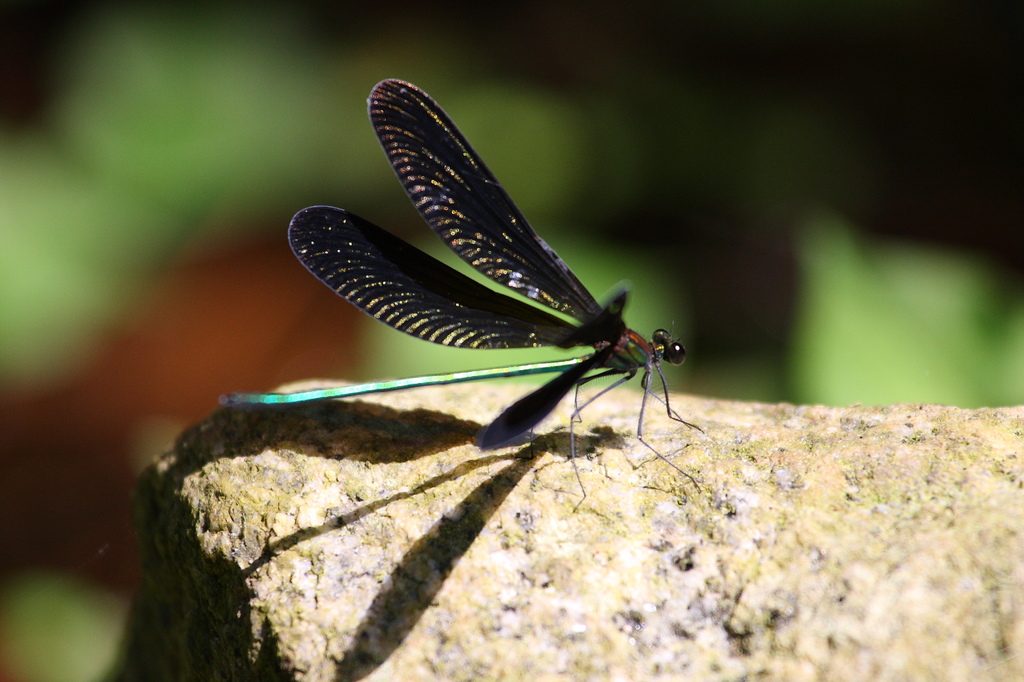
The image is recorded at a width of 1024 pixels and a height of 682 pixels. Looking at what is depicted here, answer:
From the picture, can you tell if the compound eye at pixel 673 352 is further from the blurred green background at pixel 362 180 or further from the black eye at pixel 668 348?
the blurred green background at pixel 362 180

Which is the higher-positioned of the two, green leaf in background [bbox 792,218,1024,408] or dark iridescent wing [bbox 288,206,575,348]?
green leaf in background [bbox 792,218,1024,408]

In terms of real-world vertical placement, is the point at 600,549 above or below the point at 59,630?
above

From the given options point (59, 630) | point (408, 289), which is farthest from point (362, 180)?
point (408, 289)

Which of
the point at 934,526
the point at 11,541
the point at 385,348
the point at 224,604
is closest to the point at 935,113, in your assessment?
the point at 385,348

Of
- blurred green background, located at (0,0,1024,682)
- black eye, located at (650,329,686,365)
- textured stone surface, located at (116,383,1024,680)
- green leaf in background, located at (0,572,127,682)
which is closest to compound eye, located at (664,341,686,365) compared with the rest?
black eye, located at (650,329,686,365)

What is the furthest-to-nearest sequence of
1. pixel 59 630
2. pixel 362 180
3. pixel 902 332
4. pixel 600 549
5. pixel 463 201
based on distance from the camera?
pixel 362 180
pixel 59 630
pixel 902 332
pixel 463 201
pixel 600 549

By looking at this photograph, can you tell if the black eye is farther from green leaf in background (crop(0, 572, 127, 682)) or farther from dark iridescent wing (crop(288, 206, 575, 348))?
green leaf in background (crop(0, 572, 127, 682))

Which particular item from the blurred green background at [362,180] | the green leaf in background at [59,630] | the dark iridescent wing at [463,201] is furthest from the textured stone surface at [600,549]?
the green leaf in background at [59,630]

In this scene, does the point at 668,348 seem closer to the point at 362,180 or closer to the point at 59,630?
the point at 59,630

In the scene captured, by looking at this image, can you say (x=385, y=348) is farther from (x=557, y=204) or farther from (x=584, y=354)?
(x=557, y=204)
